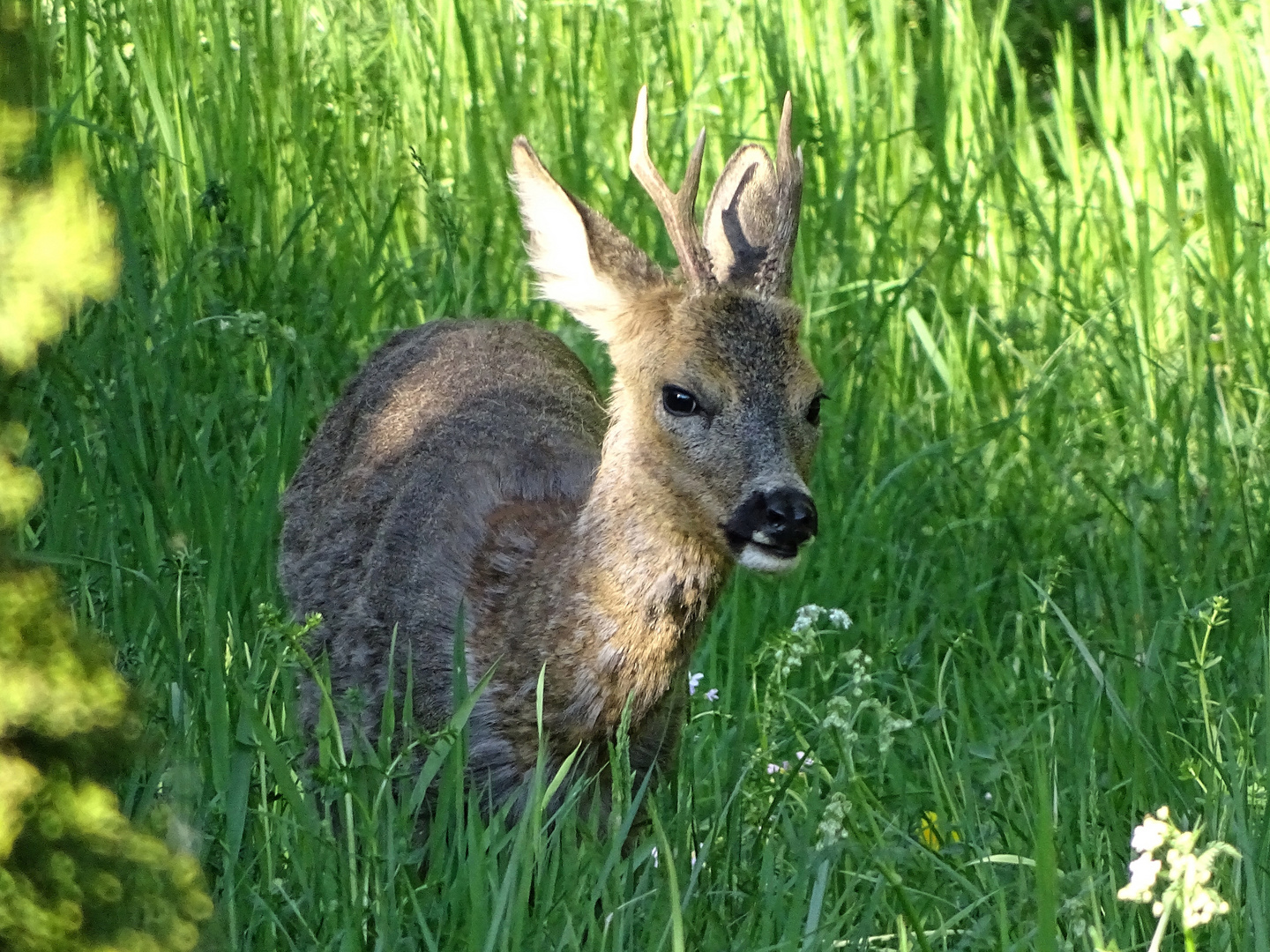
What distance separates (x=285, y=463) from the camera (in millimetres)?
5238

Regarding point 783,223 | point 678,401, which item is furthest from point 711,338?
point 783,223

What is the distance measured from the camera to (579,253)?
4.53 meters

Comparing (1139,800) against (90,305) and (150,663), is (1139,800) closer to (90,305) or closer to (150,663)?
(150,663)

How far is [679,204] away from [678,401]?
0.50 metres

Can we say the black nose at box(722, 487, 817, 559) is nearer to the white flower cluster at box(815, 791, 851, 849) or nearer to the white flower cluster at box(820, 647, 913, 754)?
the white flower cluster at box(820, 647, 913, 754)

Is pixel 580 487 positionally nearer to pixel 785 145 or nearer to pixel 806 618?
pixel 785 145

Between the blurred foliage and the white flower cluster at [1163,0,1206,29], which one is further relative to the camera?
the white flower cluster at [1163,0,1206,29]

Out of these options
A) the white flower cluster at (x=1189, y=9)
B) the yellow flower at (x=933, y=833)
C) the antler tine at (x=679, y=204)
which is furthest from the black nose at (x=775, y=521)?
the white flower cluster at (x=1189, y=9)

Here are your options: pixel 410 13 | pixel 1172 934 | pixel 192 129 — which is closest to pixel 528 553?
pixel 1172 934

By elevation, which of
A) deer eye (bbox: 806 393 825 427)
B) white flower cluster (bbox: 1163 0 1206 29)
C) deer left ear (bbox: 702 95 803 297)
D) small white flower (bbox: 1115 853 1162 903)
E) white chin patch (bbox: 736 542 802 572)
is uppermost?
white flower cluster (bbox: 1163 0 1206 29)

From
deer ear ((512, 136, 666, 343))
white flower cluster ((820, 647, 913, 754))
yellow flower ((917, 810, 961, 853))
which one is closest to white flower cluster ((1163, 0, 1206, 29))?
deer ear ((512, 136, 666, 343))

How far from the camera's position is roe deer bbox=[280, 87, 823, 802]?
389cm

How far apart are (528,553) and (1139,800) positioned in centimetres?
137

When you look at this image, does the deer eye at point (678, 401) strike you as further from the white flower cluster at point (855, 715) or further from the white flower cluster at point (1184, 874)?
the white flower cluster at point (1184, 874)
